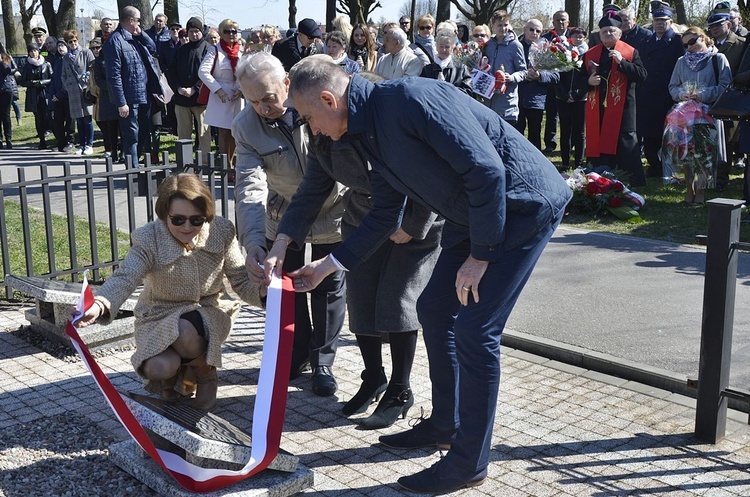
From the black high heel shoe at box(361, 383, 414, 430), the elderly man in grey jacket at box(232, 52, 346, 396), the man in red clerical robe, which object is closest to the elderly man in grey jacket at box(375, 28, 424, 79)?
the man in red clerical robe

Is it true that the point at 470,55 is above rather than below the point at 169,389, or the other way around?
above

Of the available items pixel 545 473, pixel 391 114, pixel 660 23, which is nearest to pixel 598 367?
pixel 545 473

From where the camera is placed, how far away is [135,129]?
12.7 metres

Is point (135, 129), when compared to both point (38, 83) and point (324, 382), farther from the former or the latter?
point (324, 382)

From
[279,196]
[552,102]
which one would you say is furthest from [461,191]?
[552,102]

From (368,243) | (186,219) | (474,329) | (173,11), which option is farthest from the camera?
(173,11)

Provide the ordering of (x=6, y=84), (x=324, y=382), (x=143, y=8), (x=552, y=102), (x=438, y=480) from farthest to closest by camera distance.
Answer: (x=143, y=8), (x=6, y=84), (x=552, y=102), (x=324, y=382), (x=438, y=480)

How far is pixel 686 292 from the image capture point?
704 cm

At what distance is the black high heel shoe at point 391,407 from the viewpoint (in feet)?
14.9

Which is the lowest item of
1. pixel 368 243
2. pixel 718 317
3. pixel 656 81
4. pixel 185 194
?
pixel 718 317

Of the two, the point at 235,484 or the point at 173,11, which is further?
the point at 173,11

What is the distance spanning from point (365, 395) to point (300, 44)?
8367mm

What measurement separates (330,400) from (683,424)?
1.83m

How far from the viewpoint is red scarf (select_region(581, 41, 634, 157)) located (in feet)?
37.4
